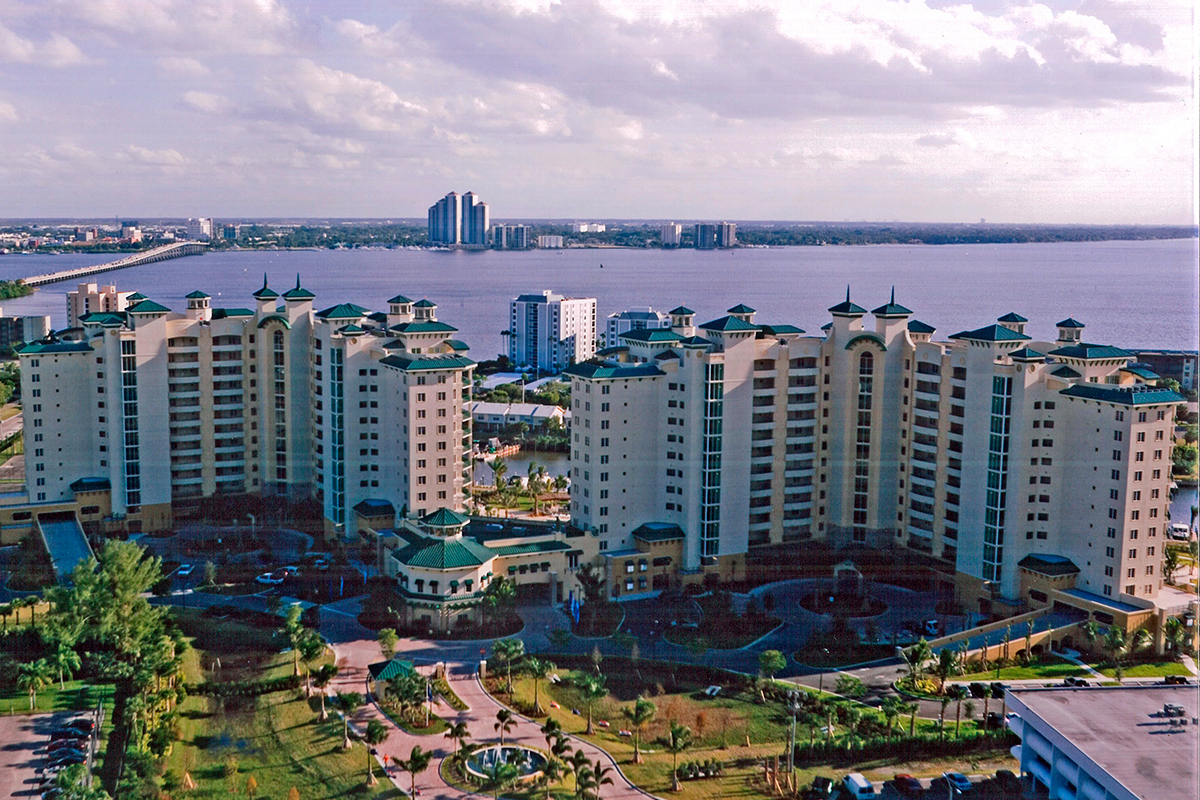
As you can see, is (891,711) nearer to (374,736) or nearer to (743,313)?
(374,736)

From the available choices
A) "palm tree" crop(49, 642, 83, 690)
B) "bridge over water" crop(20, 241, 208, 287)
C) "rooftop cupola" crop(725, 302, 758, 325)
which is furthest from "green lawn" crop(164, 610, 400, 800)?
"bridge over water" crop(20, 241, 208, 287)

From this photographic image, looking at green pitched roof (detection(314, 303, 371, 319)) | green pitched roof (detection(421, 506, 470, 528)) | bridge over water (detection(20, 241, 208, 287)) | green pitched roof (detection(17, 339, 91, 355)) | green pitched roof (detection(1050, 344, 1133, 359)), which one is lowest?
green pitched roof (detection(421, 506, 470, 528))

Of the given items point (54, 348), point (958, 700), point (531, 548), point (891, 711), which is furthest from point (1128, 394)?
point (54, 348)

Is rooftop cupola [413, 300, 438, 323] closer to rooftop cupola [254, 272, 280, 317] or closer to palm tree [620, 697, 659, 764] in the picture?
rooftop cupola [254, 272, 280, 317]

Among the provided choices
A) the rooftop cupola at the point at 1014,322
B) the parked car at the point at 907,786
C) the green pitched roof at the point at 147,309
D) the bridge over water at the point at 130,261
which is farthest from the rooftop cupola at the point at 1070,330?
the bridge over water at the point at 130,261

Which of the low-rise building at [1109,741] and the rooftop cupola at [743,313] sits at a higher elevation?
the rooftop cupola at [743,313]

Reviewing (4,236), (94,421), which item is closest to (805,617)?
(94,421)

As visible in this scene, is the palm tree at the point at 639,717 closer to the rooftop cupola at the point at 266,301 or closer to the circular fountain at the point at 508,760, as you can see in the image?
the circular fountain at the point at 508,760
